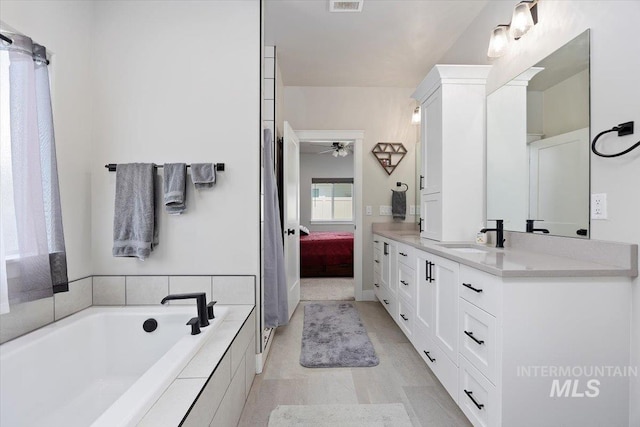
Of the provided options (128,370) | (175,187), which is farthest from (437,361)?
(175,187)

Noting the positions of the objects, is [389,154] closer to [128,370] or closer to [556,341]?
[556,341]

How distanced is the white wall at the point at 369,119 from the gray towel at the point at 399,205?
9 centimetres

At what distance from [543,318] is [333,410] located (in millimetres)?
1151

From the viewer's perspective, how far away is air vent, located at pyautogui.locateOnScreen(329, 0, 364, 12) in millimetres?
2270

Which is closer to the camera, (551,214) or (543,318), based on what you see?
(543,318)

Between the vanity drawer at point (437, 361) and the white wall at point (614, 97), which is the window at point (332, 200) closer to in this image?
the vanity drawer at point (437, 361)

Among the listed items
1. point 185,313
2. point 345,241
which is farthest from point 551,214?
point 345,241

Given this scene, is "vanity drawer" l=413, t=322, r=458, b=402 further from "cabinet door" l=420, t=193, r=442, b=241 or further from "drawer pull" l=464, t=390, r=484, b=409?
"cabinet door" l=420, t=193, r=442, b=241

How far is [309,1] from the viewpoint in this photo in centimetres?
229

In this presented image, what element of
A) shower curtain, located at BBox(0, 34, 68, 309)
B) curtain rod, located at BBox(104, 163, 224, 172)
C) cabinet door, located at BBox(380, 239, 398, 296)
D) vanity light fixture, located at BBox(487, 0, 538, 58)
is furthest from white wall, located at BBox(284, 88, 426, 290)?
shower curtain, located at BBox(0, 34, 68, 309)

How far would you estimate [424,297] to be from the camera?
6.68 feet

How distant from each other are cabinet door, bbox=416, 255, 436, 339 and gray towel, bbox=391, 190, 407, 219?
166 centimetres

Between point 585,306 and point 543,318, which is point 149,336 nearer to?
point 543,318

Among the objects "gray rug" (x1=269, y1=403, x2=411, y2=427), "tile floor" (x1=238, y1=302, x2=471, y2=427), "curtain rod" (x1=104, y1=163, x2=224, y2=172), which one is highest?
"curtain rod" (x1=104, y1=163, x2=224, y2=172)
